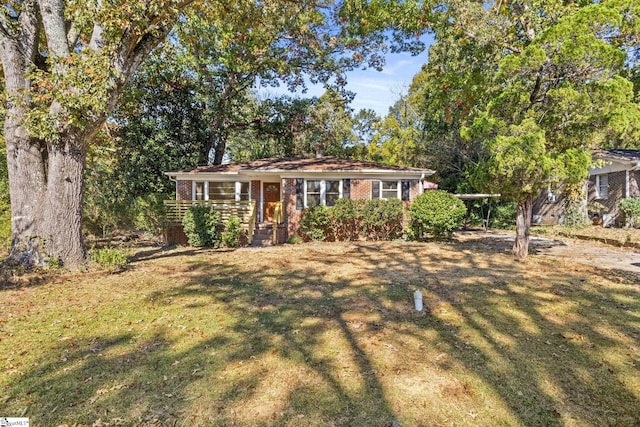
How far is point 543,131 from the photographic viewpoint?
811 centimetres

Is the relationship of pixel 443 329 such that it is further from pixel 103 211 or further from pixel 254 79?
pixel 254 79

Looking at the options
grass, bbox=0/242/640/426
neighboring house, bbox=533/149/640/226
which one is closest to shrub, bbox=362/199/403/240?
grass, bbox=0/242/640/426

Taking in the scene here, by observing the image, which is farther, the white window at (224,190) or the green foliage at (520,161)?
the white window at (224,190)

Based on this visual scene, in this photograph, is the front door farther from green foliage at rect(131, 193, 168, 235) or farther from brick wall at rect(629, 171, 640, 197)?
brick wall at rect(629, 171, 640, 197)

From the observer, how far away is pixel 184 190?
15.9 metres

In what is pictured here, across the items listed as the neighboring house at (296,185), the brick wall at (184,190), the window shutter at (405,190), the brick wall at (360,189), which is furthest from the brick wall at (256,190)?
the window shutter at (405,190)

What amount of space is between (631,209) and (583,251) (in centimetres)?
716

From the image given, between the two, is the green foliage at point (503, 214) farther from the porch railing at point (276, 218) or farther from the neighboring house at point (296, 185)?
the porch railing at point (276, 218)

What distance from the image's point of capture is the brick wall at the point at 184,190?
15.8 m

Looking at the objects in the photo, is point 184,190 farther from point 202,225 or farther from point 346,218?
point 346,218

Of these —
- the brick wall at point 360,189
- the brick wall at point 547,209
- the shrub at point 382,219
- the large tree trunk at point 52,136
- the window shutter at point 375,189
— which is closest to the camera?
the large tree trunk at point 52,136

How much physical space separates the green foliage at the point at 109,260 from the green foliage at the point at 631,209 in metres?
19.3

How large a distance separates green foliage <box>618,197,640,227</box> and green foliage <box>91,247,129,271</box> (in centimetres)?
1933

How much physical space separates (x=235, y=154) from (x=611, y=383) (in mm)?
33257
